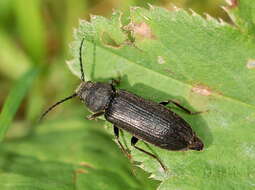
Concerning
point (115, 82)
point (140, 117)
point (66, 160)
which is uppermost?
point (115, 82)

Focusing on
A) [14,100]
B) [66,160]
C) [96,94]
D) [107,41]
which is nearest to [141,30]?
[107,41]

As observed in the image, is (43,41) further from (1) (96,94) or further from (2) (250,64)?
(2) (250,64)

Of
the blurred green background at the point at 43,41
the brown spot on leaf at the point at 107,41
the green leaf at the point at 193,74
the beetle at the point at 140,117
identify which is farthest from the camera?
the blurred green background at the point at 43,41

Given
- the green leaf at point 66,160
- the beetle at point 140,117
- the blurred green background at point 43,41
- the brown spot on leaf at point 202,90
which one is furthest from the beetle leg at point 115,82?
the blurred green background at point 43,41

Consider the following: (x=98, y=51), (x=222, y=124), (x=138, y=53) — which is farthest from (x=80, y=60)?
(x=222, y=124)

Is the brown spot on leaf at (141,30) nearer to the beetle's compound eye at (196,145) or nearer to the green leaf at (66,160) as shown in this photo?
the beetle's compound eye at (196,145)

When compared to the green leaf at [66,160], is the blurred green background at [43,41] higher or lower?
higher
